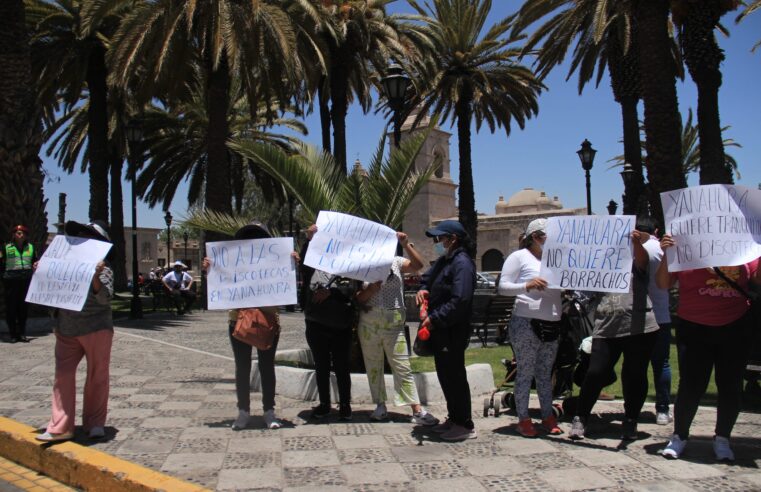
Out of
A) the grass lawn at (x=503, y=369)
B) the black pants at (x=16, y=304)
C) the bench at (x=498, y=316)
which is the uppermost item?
the black pants at (x=16, y=304)

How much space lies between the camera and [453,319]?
5.28 meters

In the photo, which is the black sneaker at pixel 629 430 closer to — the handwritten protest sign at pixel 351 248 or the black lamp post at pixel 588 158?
the handwritten protest sign at pixel 351 248

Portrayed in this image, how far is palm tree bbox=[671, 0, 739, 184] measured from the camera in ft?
54.2

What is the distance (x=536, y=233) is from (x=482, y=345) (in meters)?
7.25

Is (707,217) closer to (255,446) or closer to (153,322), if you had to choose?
(255,446)

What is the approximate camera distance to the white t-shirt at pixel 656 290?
547 centimetres

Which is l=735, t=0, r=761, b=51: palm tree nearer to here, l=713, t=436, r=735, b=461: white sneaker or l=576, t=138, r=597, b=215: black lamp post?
l=576, t=138, r=597, b=215: black lamp post

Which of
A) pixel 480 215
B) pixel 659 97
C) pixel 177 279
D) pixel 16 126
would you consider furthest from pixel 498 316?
pixel 480 215

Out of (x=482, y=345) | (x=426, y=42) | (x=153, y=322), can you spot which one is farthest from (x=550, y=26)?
(x=153, y=322)

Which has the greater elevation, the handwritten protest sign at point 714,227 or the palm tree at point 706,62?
the palm tree at point 706,62

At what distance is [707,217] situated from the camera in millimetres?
4723

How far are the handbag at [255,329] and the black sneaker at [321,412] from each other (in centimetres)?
82

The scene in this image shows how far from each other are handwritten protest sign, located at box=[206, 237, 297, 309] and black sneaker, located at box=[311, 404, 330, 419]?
1.12m

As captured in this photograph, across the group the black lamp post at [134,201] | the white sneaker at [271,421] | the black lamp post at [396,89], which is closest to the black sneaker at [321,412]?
the white sneaker at [271,421]
